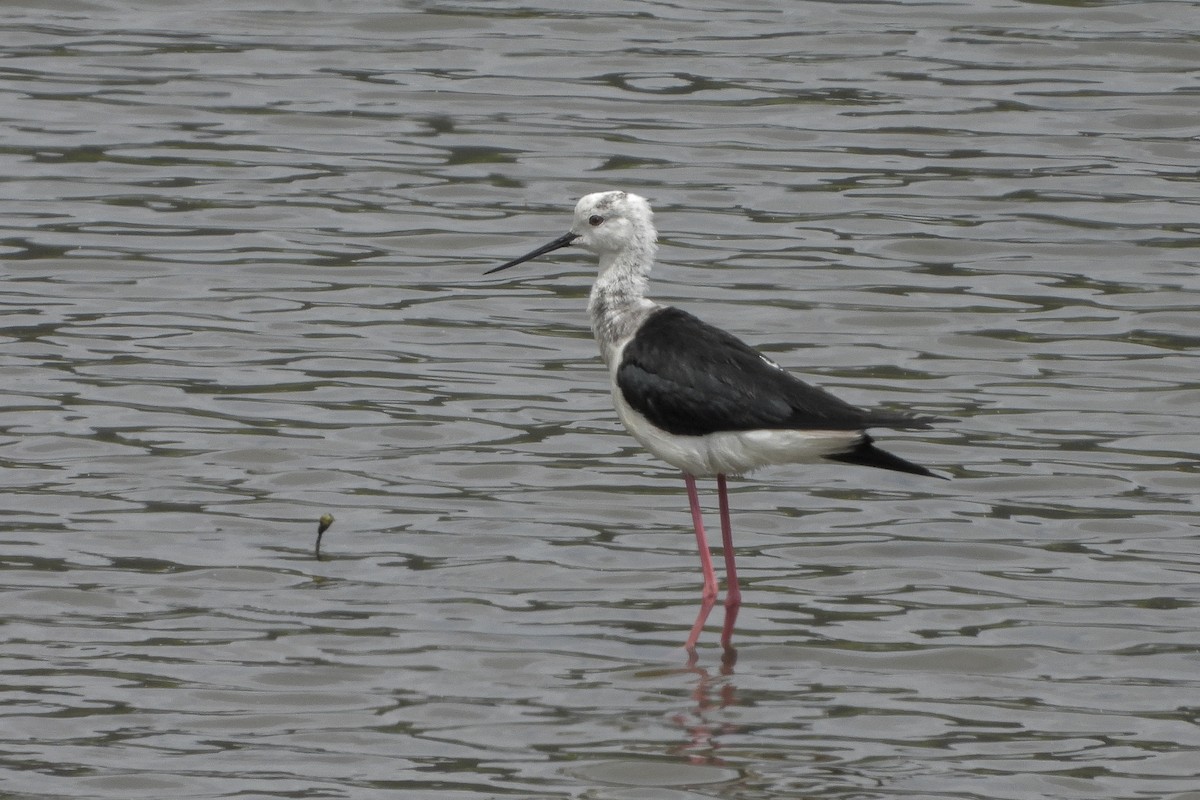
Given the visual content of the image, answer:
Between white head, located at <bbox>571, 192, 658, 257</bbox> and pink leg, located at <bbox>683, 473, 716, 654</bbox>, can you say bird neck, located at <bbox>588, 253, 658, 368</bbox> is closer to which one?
white head, located at <bbox>571, 192, 658, 257</bbox>

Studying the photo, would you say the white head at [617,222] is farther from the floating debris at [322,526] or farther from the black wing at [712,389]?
the floating debris at [322,526]

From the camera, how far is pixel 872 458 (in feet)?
26.1

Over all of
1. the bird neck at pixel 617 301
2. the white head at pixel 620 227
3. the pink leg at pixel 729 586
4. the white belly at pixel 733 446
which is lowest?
the pink leg at pixel 729 586

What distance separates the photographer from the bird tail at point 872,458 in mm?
7840

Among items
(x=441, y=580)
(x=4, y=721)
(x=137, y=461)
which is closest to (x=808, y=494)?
(x=441, y=580)

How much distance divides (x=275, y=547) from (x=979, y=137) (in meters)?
7.38

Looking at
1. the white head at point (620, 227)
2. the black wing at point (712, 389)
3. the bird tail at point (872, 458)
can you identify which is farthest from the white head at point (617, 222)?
the bird tail at point (872, 458)

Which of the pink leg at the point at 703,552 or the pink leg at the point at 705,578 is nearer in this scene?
the pink leg at the point at 705,578

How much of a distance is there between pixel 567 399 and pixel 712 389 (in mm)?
2832

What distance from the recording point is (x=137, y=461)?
9.73 metres

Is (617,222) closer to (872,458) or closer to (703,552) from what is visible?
(703,552)

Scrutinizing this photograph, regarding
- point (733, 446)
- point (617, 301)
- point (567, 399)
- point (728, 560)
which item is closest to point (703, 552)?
point (728, 560)

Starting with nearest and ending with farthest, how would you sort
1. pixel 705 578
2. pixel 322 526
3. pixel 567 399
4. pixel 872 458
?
pixel 872 458 < pixel 705 578 < pixel 322 526 < pixel 567 399

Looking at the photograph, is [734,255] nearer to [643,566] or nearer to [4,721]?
[643,566]
